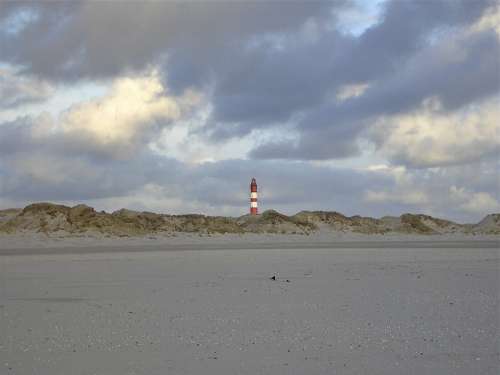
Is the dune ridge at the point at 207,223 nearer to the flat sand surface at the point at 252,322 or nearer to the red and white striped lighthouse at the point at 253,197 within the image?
the red and white striped lighthouse at the point at 253,197

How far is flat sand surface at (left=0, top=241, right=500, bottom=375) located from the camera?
6734 mm

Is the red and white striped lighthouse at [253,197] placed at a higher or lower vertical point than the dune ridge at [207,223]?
higher

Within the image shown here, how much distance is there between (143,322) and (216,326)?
1.09 m

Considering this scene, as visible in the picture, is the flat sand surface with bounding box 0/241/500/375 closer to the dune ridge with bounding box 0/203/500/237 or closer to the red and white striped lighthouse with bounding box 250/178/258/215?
the dune ridge with bounding box 0/203/500/237

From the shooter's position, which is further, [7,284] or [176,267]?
[176,267]

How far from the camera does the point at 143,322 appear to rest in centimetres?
895

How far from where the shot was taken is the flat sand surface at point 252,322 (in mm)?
6734

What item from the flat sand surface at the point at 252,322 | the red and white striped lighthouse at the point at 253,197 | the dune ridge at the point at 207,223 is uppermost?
the red and white striped lighthouse at the point at 253,197

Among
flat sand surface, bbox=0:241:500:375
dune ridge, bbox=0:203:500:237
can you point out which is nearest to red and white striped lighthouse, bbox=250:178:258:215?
dune ridge, bbox=0:203:500:237

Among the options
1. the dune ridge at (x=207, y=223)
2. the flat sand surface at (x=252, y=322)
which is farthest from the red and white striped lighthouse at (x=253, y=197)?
the flat sand surface at (x=252, y=322)

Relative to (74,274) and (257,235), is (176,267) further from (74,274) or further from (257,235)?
(257,235)

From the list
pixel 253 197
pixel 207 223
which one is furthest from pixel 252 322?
pixel 253 197

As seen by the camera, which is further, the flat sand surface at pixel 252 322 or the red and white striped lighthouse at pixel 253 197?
the red and white striped lighthouse at pixel 253 197

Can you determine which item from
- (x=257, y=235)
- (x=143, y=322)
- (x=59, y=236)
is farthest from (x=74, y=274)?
(x=257, y=235)
